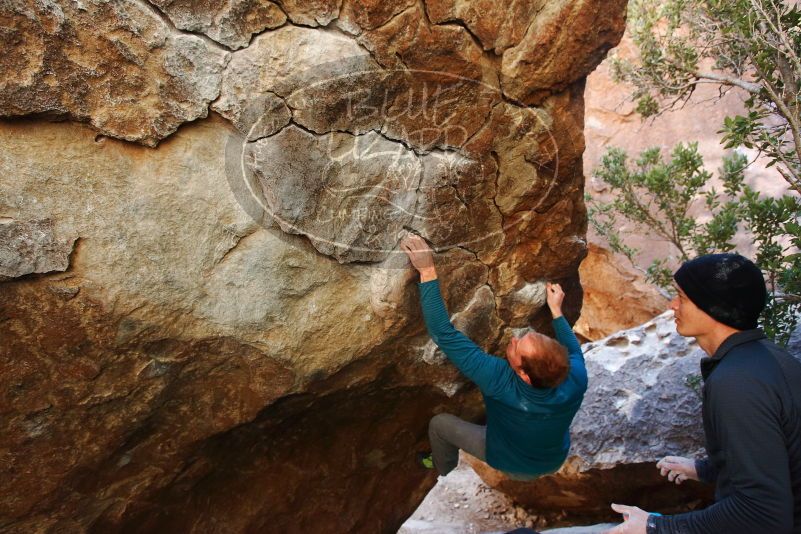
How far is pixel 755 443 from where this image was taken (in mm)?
1686

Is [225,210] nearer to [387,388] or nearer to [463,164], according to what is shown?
[463,164]

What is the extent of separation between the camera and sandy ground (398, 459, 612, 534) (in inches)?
223

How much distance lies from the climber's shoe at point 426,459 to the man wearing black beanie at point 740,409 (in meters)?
1.49

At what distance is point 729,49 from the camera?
4059 millimetres

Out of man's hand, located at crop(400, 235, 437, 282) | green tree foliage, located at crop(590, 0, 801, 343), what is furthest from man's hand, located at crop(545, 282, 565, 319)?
green tree foliage, located at crop(590, 0, 801, 343)

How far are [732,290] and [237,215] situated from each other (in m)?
1.74

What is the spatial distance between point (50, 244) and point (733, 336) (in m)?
2.23

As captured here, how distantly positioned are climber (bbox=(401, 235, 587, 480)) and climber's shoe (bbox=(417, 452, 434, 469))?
59 cm

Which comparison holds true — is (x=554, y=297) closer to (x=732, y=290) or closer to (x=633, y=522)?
(x=732, y=290)

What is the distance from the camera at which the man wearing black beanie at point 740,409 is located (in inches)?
65.7

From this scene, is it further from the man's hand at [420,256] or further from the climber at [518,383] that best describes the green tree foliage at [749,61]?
the man's hand at [420,256]

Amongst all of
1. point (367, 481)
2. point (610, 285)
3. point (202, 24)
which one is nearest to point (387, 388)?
point (367, 481)

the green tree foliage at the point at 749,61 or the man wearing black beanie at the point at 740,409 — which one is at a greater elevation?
the green tree foliage at the point at 749,61

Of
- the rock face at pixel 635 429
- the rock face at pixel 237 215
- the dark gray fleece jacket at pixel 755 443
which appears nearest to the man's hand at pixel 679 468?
the dark gray fleece jacket at pixel 755 443
